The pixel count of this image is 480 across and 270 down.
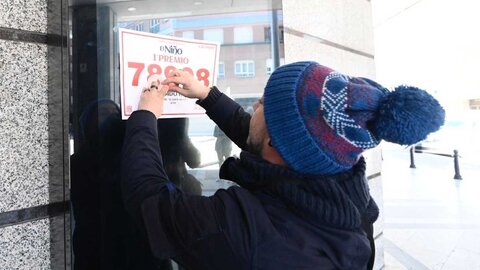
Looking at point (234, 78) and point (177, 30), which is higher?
point (177, 30)

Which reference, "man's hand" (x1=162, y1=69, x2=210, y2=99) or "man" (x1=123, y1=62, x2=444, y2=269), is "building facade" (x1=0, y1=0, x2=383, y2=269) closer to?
"man's hand" (x1=162, y1=69, x2=210, y2=99)

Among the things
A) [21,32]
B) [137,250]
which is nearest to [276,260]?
[137,250]

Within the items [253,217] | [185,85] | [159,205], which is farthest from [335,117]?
[185,85]

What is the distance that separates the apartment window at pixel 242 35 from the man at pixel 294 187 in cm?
74

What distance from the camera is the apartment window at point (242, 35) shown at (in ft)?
5.46

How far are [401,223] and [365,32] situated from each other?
3.69m

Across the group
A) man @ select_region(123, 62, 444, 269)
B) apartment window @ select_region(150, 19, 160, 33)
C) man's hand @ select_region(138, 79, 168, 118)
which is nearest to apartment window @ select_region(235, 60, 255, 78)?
apartment window @ select_region(150, 19, 160, 33)

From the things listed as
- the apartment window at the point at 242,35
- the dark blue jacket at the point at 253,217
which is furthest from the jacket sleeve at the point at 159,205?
the apartment window at the point at 242,35

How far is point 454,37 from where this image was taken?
11055mm

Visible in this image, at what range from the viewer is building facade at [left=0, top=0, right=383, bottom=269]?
3.47 ft

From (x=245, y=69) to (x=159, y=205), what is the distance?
3.23 feet

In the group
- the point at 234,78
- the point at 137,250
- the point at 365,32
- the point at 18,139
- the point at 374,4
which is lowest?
the point at 137,250

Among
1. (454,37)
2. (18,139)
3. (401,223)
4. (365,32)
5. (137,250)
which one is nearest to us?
(18,139)

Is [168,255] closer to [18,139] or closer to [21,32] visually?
[18,139]
